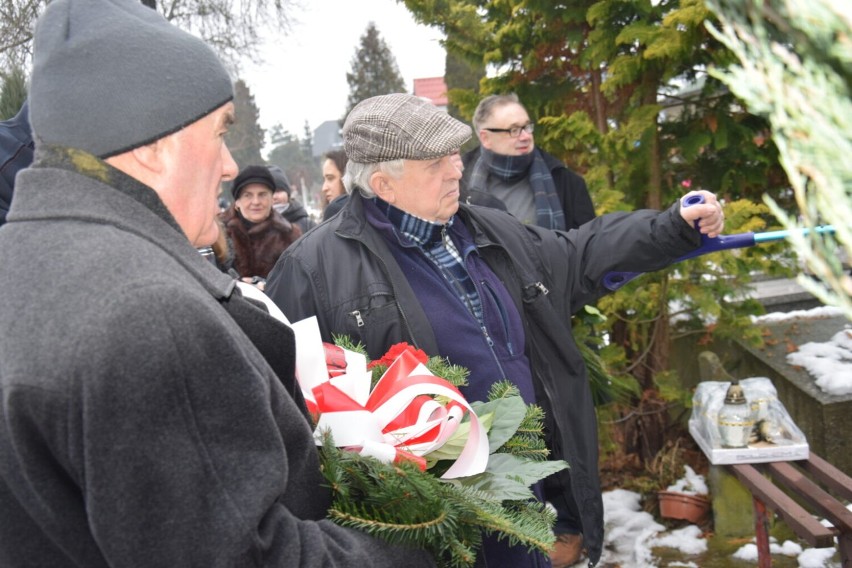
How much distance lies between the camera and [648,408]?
4.52 m

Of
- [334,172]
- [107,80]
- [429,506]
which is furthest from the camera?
[334,172]

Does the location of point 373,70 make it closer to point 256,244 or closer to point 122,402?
point 256,244

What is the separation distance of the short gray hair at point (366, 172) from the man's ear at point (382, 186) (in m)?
0.01

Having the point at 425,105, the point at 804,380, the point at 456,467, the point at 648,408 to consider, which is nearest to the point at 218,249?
the point at 425,105

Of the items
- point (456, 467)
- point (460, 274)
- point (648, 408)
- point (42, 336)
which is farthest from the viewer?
point (648, 408)

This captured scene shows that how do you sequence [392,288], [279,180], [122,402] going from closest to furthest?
1. [122,402]
2. [392,288]
3. [279,180]

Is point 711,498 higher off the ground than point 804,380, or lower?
lower

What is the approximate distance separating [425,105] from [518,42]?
2374 mm

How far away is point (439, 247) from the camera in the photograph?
→ 2.50 metres

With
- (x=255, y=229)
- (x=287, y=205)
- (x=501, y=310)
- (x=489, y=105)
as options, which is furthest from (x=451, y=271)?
(x=287, y=205)

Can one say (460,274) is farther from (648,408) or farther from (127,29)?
(648,408)

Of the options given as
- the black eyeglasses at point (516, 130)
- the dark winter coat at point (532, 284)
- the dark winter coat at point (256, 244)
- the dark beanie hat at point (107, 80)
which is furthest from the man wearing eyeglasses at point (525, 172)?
the dark beanie hat at point (107, 80)

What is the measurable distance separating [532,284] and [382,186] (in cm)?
59

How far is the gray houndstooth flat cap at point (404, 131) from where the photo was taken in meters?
2.42
